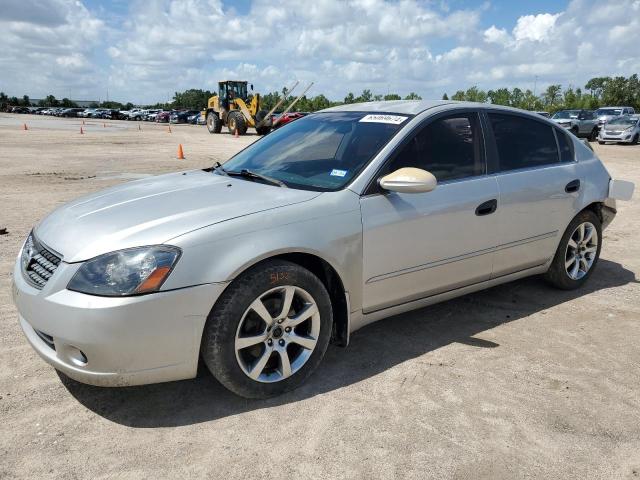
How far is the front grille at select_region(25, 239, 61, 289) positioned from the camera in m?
2.74

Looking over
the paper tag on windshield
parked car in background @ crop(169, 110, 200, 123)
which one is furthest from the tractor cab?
the paper tag on windshield

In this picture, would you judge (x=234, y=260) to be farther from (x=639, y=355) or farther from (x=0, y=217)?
(x=0, y=217)

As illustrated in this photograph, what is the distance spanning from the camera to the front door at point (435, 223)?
3295 millimetres

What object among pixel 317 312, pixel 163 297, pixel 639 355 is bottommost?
pixel 639 355

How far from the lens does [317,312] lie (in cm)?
307

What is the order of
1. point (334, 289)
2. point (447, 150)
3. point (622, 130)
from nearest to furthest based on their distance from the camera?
1. point (334, 289)
2. point (447, 150)
3. point (622, 130)

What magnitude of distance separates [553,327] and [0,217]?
6.91 metres

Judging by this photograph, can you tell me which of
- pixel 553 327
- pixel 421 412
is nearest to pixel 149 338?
pixel 421 412

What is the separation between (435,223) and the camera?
351 centimetres

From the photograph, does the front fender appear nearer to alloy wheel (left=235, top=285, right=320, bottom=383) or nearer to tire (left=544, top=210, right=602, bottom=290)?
alloy wheel (left=235, top=285, right=320, bottom=383)

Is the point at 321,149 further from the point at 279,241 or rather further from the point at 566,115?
the point at 566,115

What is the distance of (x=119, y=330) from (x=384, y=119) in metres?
2.20

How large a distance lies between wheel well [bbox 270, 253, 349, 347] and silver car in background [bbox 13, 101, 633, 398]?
11 mm

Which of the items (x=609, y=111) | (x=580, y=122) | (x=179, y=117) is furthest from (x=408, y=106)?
(x=179, y=117)
